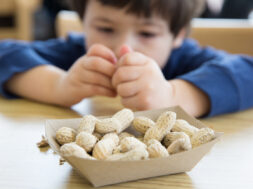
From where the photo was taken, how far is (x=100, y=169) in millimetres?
372

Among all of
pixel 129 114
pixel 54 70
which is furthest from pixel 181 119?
pixel 54 70

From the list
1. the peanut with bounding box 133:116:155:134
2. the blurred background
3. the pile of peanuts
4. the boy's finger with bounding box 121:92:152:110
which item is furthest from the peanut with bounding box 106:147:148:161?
the blurred background

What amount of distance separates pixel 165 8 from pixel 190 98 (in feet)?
1.05

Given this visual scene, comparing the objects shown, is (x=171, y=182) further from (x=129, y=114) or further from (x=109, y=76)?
(x=109, y=76)

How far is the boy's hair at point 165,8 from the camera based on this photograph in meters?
0.91

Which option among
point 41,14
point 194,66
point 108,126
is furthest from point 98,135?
point 41,14

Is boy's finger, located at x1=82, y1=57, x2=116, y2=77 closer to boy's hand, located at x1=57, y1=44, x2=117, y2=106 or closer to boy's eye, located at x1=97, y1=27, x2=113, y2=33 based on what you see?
boy's hand, located at x1=57, y1=44, x2=117, y2=106

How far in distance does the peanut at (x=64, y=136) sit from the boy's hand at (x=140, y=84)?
229 mm

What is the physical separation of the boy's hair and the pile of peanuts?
0.45 metres

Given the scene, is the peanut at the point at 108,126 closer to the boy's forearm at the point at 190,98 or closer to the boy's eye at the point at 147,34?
the boy's forearm at the point at 190,98

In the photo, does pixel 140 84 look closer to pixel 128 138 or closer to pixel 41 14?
pixel 128 138

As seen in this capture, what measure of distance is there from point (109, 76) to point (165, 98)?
0.12 metres

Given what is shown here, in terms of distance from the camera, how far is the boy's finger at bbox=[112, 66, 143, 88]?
0.68m

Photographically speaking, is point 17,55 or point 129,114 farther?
point 17,55
